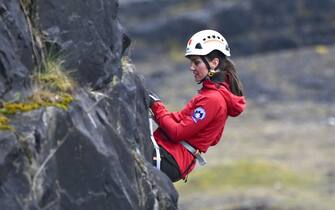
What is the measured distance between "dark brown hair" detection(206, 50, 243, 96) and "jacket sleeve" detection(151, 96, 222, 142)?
37cm

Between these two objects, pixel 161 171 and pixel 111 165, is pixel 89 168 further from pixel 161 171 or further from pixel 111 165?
pixel 161 171

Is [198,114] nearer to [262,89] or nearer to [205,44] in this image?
[205,44]

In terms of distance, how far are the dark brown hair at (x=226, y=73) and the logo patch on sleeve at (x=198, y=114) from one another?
446 mm

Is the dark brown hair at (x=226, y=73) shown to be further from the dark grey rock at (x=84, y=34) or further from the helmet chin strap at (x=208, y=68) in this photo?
the dark grey rock at (x=84, y=34)

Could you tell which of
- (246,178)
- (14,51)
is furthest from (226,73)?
(246,178)

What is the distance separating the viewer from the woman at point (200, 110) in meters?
13.3

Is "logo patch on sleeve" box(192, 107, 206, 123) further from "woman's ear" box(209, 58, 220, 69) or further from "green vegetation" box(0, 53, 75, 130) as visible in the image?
Answer: "green vegetation" box(0, 53, 75, 130)

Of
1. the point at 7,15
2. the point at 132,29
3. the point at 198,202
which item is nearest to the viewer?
the point at 7,15

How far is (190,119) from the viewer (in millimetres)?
13273

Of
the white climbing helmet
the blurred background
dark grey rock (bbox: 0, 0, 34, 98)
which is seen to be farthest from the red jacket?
the blurred background

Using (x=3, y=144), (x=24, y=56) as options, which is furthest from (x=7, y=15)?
(x=3, y=144)

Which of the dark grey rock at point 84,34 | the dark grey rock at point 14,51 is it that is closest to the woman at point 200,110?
the dark grey rock at point 84,34

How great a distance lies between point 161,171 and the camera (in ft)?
42.6

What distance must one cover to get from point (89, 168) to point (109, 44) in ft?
6.19
